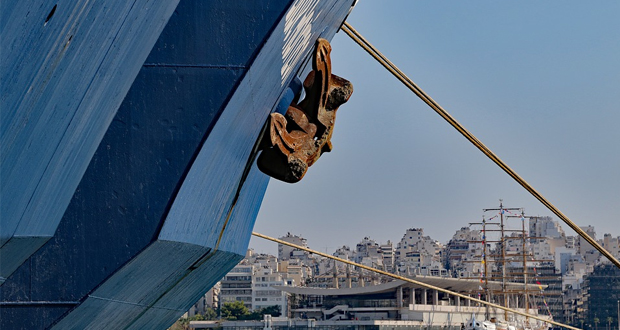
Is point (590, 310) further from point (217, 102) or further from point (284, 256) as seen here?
point (217, 102)

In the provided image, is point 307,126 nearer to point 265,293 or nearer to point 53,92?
point 53,92

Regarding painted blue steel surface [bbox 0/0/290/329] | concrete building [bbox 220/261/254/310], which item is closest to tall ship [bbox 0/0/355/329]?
painted blue steel surface [bbox 0/0/290/329]

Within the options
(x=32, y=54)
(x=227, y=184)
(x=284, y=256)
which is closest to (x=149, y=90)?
(x=227, y=184)

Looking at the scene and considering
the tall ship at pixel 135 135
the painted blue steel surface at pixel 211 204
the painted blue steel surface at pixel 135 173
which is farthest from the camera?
the painted blue steel surface at pixel 211 204

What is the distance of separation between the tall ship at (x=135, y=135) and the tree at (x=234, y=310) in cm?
9189

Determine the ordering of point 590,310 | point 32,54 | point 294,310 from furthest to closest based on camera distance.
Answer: point 590,310 < point 294,310 < point 32,54

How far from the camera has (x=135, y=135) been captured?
419 centimetres

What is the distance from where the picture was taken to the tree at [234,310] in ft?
317

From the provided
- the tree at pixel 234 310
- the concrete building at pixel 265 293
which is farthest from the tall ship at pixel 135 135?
the concrete building at pixel 265 293

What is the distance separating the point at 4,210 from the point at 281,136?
74.7 inches

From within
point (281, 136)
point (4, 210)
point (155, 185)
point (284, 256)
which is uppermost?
point (284, 256)

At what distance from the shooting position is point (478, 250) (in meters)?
176

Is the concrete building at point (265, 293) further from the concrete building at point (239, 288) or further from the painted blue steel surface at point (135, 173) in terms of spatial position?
the painted blue steel surface at point (135, 173)

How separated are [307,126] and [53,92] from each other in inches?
79.4
